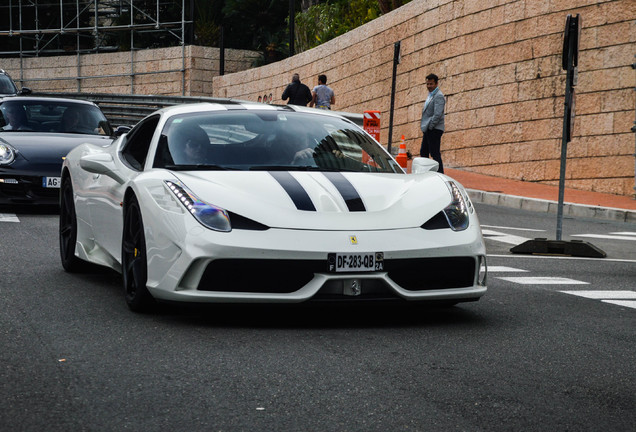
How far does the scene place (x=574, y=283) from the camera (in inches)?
328

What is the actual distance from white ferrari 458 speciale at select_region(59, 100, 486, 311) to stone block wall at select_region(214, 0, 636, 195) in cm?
1211

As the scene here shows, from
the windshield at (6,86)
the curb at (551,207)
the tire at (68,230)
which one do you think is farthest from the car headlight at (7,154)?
the windshield at (6,86)

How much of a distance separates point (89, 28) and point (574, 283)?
42.8 meters

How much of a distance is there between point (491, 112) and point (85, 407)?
1838cm

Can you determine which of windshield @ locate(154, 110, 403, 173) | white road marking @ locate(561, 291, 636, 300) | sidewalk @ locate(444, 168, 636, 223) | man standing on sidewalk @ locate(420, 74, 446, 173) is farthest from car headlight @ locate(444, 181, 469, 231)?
man standing on sidewalk @ locate(420, 74, 446, 173)

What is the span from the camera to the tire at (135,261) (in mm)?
5949

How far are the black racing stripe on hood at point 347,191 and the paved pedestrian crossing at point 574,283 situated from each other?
2.20 meters

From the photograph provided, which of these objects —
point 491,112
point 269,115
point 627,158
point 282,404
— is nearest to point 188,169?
point 269,115

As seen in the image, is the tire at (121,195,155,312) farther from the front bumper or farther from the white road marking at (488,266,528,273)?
the white road marking at (488,266,528,273)

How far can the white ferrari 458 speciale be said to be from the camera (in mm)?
5562

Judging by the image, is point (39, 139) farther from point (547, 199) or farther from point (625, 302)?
point (625, 302)

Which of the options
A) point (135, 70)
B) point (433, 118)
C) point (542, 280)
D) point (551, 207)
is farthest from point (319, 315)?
point (135, 70)

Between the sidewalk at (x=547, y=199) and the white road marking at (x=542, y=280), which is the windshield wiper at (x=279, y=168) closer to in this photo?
the white road marking at (x=542, y=280)

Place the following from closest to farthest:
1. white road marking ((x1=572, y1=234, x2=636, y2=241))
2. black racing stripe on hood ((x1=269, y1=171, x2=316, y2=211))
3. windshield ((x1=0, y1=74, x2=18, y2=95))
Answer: black racing stripe on hood ((x1=269, y1=171, x2=316, y2=211)) → white road marking ((x1=572, y1=234, x2=636, y2=241)) → windshield ((x1=0, y1=74, x2=18, y2=95))
